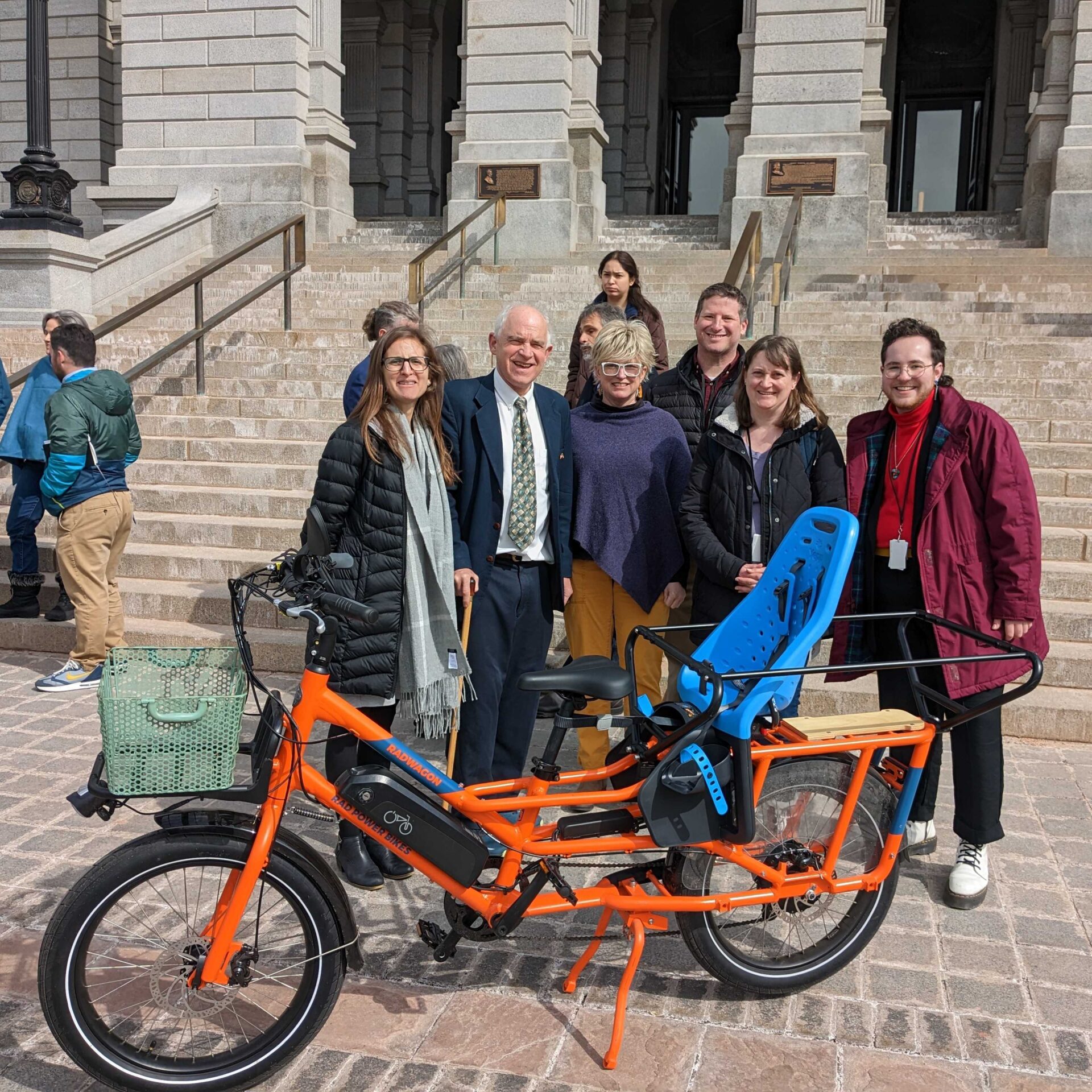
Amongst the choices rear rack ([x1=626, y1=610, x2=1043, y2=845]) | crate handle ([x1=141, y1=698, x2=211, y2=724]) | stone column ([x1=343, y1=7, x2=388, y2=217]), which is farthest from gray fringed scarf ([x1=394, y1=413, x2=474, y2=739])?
stone column ([x1=343, y1=7, x2=388, y2=217])

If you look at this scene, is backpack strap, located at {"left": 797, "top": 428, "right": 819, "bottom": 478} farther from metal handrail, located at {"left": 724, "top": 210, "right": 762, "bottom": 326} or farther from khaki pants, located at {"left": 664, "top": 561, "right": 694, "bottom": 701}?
metal handrail, located at {"left": 724, "top": 210, "right": 762, "bottom": 326}

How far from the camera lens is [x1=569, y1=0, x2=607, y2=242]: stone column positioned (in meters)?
15.0

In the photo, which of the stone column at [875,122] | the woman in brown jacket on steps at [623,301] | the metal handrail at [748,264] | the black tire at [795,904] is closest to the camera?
the black tire at [795,904]

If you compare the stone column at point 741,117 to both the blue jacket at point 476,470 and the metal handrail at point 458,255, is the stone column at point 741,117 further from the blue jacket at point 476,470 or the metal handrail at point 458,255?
the blue jacket at point 476,470

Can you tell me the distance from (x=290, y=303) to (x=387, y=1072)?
9.88 metres

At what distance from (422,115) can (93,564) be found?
1822cm

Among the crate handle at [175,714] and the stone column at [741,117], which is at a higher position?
the stone column at [741,117]

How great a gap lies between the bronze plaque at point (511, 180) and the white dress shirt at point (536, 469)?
11.0 metres

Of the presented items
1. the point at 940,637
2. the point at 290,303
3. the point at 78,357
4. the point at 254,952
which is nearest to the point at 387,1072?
the point at 254,952

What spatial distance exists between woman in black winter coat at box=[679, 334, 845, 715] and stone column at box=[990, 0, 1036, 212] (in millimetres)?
17278

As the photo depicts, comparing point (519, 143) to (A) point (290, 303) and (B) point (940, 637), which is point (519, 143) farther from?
(B) point (940, 637)

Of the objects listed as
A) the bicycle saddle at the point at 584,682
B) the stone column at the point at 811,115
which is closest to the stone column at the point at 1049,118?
the stone column at the point at 811,115

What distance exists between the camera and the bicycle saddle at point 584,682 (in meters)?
2.79

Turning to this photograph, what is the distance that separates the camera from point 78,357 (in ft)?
19.6
